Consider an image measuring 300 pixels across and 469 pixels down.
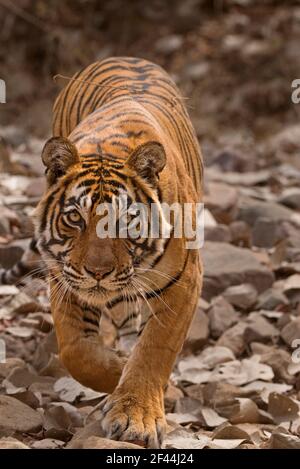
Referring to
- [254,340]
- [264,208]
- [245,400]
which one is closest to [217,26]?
[264,208]

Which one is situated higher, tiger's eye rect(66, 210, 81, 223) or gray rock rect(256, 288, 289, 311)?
tiger's eye rect(66, 210, 81, 223)

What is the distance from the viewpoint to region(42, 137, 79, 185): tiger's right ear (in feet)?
10.0

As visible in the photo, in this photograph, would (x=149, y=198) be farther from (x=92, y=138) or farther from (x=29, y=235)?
(x=29, y=235)

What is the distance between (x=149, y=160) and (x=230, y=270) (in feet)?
6.45

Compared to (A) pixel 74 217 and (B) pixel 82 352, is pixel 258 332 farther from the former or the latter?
(A) pixel 74 217

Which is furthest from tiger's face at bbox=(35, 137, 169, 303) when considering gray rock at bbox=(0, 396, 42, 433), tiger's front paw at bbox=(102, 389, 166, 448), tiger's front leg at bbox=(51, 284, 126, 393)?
gray rock at bbox=(0, 396, 42, 433)

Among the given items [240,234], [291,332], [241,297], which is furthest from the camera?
[240,234]

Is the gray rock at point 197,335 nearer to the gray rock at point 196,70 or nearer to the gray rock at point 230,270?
the gray rock at point 230,270

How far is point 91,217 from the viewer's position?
2.98 m

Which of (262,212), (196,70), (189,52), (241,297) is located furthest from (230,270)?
(189,52)

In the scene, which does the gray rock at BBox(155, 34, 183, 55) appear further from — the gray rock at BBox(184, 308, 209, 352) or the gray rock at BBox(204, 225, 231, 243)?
the gray rock at BBox(184, 308, 209, 352)

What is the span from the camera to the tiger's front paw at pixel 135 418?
117 inches

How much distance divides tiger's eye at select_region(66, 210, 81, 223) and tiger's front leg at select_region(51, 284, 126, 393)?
32 cm

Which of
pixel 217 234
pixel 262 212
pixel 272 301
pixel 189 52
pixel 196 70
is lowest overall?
pixel 272 301
